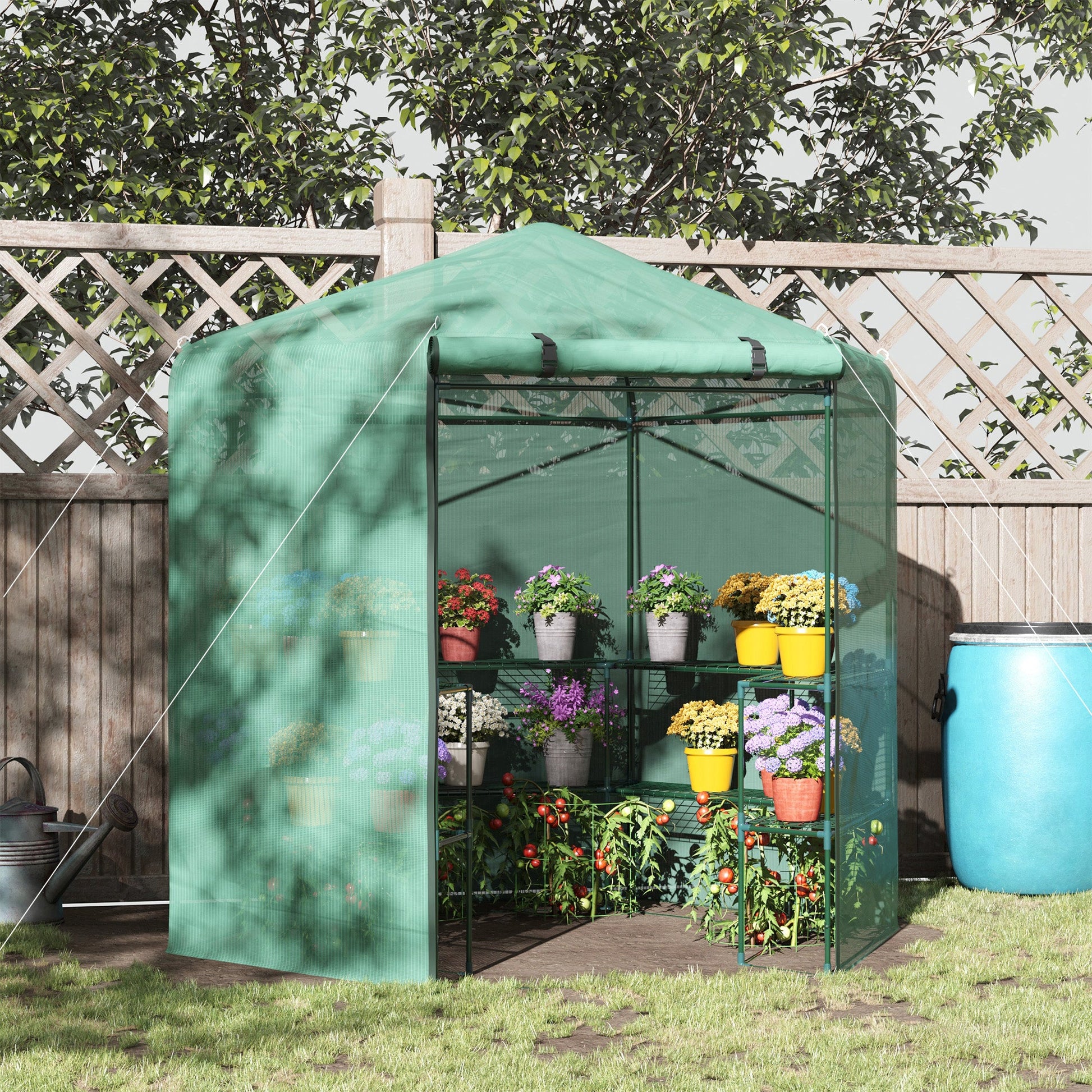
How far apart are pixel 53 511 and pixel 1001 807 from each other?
11.7ft

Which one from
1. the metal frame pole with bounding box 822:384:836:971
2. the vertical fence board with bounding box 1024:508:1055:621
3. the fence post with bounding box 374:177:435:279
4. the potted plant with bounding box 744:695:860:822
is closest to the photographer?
the metal frame pole with bounding box 822:384:836:971

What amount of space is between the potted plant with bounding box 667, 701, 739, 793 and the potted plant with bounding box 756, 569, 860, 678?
0.38 m

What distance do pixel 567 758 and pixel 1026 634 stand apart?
1.71 m

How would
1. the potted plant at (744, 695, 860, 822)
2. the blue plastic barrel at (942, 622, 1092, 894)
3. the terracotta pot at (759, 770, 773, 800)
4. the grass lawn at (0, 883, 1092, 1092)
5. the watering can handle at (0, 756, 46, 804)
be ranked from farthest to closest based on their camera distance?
1. the blue plastic barrel at (942, 622, 1092, 894)
2. the watering can handle at (0, 756, 46, 804)
3. the terracotta pot at (759, 770, 773, 800)
4. the potted plant at (744, 695, 860, 822)
5. the grass lawn at (0, 883, 1092, 1092)

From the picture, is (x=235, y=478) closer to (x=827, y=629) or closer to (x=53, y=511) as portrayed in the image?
(x=53, y=511)

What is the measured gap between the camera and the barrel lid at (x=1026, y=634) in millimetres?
4746

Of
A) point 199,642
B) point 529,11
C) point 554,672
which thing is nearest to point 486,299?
point 199,642

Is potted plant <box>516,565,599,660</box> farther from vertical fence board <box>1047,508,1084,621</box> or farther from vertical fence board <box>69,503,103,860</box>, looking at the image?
vertical fence board <box>1047,508,1084,621</box>

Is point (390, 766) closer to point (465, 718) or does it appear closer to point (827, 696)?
point (465, 718)

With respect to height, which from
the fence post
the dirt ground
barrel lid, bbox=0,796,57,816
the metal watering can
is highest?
the fence post

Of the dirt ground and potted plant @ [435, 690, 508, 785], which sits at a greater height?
potted plant @ [435, 690, 508, 785]

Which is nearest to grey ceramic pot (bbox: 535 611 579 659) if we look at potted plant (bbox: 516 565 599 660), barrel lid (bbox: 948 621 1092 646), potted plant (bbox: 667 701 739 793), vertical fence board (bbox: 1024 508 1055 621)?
potted plant (bbox: 516 565 599 660)

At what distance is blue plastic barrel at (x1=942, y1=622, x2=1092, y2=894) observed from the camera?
4.70 m

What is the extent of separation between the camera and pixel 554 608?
4781mm
